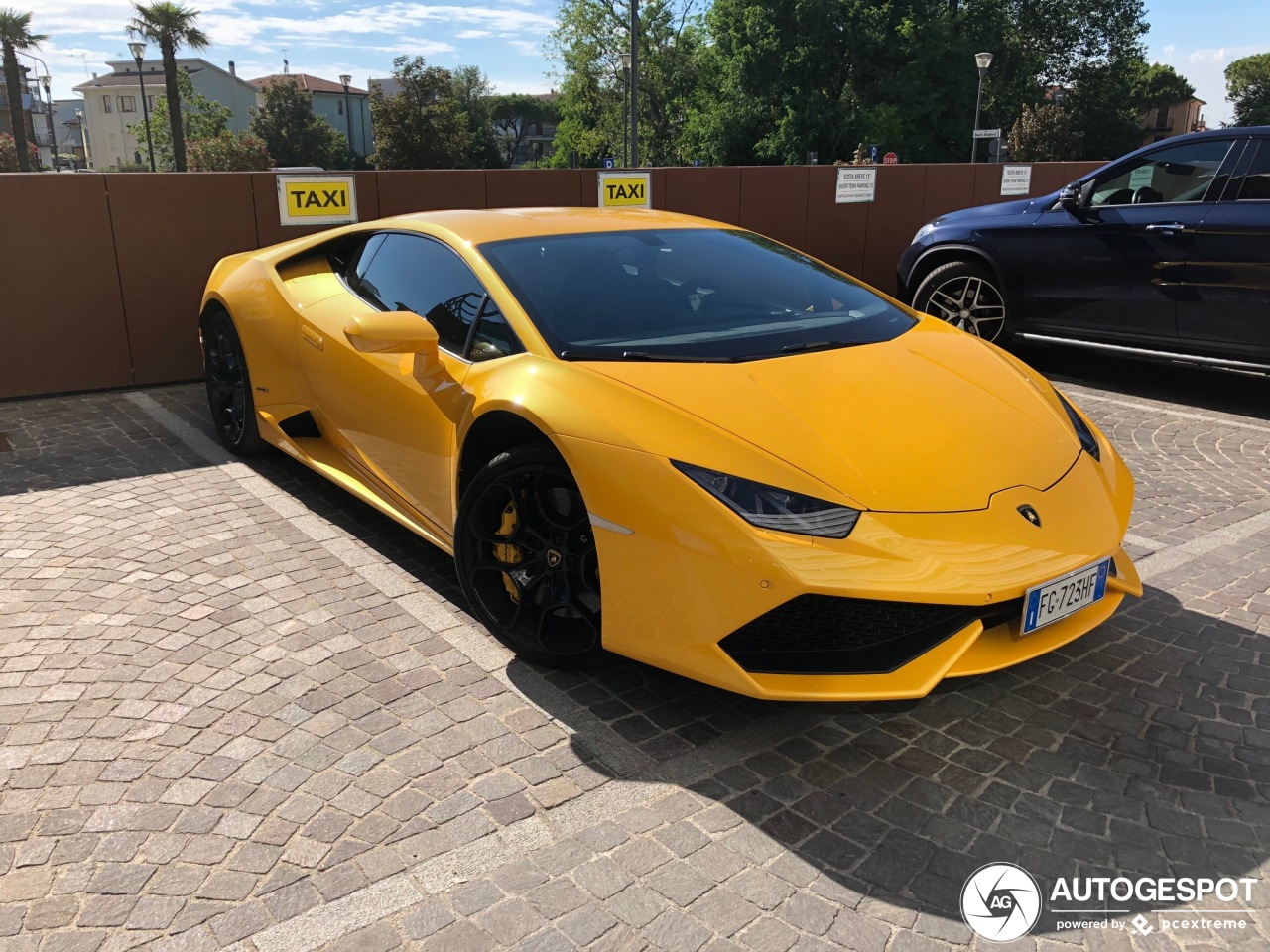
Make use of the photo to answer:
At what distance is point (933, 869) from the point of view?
2299 mm

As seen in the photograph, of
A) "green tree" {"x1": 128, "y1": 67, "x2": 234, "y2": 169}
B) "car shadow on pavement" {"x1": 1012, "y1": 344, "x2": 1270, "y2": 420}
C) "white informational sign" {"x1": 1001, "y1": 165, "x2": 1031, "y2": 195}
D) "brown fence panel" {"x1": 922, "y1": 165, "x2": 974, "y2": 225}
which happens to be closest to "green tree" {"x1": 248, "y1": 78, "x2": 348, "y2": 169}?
"green tree" {"x1": 128, "y1": 67, "x2": 234, "y2": 169}

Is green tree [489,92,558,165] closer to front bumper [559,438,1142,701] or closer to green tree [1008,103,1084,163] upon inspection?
green tree [1008,103,1084,163]

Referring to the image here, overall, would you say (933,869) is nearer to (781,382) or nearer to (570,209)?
(781,382)

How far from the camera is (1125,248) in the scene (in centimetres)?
679

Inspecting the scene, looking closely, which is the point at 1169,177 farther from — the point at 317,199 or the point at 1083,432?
the point at 317,199

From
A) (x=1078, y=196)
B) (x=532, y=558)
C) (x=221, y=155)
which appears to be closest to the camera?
(x=532, y=558)

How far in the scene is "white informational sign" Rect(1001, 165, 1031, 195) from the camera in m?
12.5

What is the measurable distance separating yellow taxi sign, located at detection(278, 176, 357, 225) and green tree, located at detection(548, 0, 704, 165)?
46.9m

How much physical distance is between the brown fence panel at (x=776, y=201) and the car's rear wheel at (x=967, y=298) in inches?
96.2

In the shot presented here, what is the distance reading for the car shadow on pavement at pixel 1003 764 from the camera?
2.34 m

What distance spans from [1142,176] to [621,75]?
5133 centimetres

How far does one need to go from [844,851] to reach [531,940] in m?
0.78

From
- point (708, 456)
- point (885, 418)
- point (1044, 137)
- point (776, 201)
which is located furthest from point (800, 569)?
point (1044, 137)

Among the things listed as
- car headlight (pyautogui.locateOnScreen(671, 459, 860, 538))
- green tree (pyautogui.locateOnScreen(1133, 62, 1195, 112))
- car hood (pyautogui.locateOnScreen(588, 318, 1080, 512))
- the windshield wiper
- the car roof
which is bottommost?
car headlight (pyautogui.locateOnScreen(671, 459, 860, 538))
